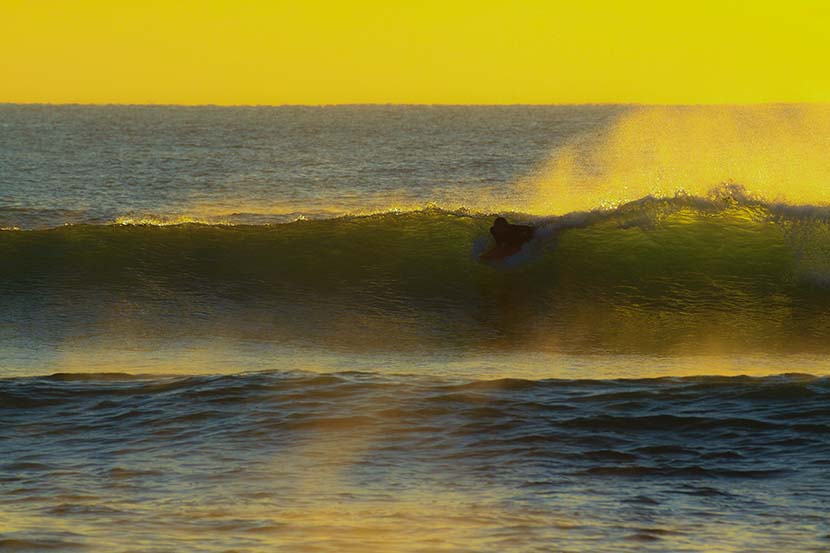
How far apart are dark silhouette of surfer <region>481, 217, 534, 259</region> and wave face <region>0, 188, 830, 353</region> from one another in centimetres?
26

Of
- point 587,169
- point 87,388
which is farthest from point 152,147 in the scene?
point 87,388

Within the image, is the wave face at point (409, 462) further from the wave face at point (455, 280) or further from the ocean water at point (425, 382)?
the wave face at point (455, 280)

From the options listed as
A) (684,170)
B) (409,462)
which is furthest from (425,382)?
(684,170)

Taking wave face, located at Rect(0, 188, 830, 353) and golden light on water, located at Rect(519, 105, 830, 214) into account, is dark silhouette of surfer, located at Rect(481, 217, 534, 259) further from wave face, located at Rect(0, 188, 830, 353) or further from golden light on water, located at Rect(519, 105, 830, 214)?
golden light on water, located at Rect(519, 105, 830, 214)

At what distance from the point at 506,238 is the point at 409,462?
414 inches

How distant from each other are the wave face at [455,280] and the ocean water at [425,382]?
6 cm

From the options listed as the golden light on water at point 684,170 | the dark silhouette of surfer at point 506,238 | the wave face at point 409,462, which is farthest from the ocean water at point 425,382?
the golden light on water at point 684,170

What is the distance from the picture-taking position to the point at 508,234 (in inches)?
747

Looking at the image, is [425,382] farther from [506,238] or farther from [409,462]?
[506,238]

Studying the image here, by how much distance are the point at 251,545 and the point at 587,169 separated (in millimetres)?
53777

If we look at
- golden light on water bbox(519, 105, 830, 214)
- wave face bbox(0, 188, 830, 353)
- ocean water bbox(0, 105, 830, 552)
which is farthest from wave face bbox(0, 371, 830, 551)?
golden light on water bbox(519, 105, 830, 214)

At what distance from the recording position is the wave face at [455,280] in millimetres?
14875

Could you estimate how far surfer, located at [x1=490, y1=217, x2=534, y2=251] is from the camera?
1877 cm

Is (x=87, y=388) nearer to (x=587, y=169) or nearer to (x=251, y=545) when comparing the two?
(x=251, y=545)
